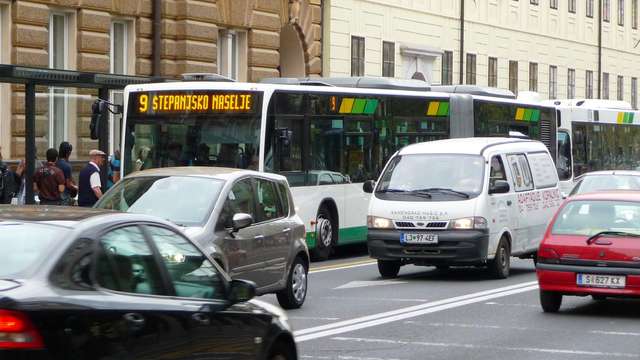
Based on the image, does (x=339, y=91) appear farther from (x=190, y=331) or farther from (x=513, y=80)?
(x=513, y=80)

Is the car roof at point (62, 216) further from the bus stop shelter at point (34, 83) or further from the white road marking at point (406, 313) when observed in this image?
the bus stop shelter at point (34, 83)

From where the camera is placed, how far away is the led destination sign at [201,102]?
2147cm

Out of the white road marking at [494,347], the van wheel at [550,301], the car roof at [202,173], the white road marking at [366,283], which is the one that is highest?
the car roof at [202,173]

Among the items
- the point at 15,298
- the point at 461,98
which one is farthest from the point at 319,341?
the point at 461,98

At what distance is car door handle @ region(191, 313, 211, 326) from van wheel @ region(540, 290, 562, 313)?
8.30 meters

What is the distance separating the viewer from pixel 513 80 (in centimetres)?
5347

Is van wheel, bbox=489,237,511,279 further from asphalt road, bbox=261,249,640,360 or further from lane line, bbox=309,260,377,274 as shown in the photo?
lane line, bbox=309,260,377,274

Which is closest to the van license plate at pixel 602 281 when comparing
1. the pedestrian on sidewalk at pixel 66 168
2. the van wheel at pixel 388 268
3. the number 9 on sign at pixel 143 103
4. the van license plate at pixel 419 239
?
the van license plate at pixel 419 239

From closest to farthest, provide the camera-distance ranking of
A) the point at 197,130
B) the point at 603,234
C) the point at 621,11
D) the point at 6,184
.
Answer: the point at 603,234 → the point at 197,130 → the point at 6,184 → the point at 621,11

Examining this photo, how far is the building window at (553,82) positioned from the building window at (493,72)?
5.99 m

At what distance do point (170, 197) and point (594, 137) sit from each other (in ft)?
80.8

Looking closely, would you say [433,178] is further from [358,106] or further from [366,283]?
[358,106]

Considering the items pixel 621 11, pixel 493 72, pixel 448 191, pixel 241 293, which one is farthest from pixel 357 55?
pixel 241 293

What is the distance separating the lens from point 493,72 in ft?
169
